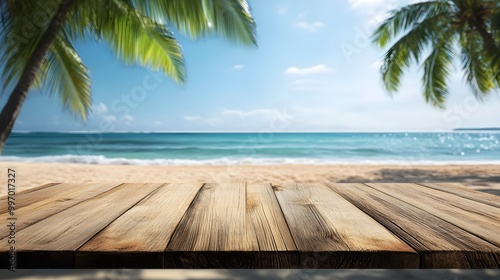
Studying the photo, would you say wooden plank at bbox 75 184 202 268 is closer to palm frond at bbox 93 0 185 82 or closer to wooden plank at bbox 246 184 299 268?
wooden plank at bbox 246 184 299 268

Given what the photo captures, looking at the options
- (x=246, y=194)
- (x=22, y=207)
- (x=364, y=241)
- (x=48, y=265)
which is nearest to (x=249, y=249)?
(x=364, y=241)

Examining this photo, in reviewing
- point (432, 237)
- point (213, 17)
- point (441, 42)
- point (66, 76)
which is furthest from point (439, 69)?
point (432, 237)

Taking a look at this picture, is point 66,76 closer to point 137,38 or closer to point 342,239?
point 137,38

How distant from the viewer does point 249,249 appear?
59 centimetres

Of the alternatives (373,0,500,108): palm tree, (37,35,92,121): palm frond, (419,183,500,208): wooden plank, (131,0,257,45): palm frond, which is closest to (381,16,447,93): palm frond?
(373,0,500,108): palm tree

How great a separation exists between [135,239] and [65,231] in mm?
170

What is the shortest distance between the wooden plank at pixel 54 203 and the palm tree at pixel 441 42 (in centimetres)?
692

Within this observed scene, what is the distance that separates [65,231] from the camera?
71cm

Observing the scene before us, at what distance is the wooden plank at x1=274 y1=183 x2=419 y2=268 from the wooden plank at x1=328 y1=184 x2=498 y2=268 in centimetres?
3

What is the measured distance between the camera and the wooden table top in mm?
585

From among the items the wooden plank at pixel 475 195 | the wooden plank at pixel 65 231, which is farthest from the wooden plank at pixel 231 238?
the wooden plank at pixel 475 195

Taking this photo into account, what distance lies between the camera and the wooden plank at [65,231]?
0.58 meters

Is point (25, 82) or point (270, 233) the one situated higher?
point (25, 82)

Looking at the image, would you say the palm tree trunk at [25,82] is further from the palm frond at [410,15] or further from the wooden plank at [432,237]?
the palm frond at [410,15]
